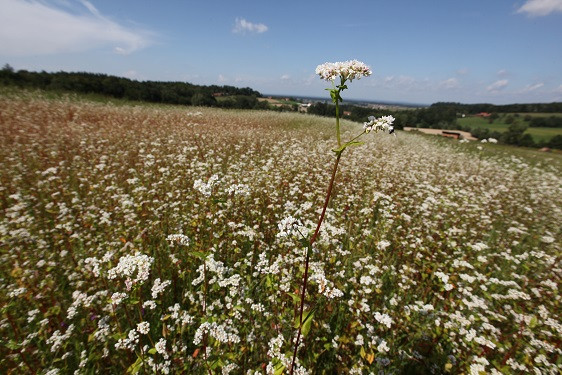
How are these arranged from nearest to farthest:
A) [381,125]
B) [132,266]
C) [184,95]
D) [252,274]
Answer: [381,125] < [132,266] < [252,274] < [184,95]

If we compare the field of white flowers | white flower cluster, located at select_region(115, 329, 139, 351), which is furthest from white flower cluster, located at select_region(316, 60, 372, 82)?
white flower cluster, located at select_region(115, 329, 139, 351)

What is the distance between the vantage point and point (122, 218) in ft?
16.8

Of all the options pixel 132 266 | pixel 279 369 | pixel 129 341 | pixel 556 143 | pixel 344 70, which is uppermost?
pixel 344 70

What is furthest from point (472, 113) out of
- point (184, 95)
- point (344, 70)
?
point (344, 70)

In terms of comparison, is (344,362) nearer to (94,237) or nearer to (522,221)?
(94,237)

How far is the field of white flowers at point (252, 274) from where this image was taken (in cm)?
275

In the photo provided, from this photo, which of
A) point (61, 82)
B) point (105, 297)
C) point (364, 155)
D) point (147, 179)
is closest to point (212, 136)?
point (147, 179)

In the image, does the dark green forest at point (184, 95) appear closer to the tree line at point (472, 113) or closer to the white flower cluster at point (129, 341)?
the tree line at point (472, 113)

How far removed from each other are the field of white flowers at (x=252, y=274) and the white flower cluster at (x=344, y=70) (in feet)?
4.61

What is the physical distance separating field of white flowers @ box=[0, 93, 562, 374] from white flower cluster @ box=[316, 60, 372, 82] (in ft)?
4.61

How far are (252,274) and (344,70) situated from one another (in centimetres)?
329

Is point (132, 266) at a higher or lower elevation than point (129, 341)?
higher

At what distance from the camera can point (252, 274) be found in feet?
13.2

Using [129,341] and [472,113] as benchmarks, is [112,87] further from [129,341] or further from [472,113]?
[472,113]
